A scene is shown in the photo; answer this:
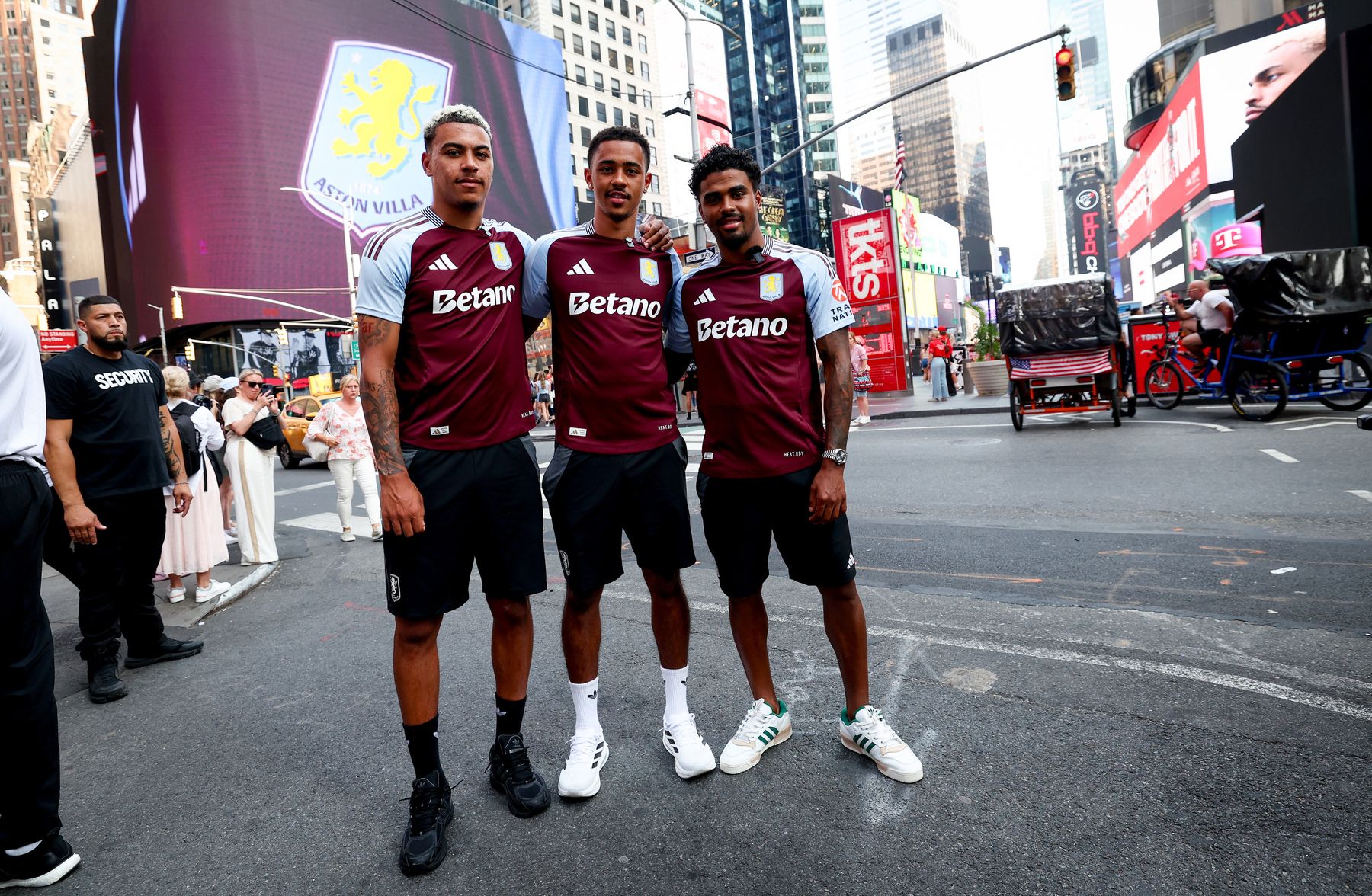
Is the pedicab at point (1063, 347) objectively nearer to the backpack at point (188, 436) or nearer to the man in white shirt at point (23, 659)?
the backpack at point (188, 436)

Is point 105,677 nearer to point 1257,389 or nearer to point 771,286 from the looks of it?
point 771,286

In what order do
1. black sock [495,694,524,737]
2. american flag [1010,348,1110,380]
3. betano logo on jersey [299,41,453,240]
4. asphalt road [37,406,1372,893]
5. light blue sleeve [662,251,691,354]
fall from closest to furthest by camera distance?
asphalt road [37,406,1372,893]
black sock [495,694,524,737]
light blue sleeve [662,251,691,354]
american flag [1010,348,1110,380]
betano logo on jersey [299,41,453,240]

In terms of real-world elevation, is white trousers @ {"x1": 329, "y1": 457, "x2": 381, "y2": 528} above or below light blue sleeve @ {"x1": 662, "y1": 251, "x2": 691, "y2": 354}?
below

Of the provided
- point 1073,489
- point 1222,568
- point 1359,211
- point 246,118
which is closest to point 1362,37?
point 1359,211

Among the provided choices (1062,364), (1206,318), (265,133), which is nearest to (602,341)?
(1062,364)

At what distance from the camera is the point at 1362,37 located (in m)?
14.4

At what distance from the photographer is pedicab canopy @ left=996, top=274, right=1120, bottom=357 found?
504 inches

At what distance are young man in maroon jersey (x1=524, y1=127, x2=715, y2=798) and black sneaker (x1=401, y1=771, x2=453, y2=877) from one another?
0.44 m

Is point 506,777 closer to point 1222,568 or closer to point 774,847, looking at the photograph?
point 774,847


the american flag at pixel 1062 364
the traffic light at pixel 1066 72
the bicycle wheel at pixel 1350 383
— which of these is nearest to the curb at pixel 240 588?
the american flag at pixel 1062 364

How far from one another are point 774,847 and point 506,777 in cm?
92

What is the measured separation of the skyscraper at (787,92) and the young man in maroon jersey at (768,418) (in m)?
115

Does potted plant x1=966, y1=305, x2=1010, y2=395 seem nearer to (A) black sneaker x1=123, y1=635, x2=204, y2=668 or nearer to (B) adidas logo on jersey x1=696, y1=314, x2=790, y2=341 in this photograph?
(B) adidas logo on jersey x1=696, y1=314, x2=790, y2=341

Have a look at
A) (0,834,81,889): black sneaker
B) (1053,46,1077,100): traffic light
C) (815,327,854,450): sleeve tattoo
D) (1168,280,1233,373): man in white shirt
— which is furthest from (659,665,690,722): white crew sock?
(1053,46,1077,100): traffic light
